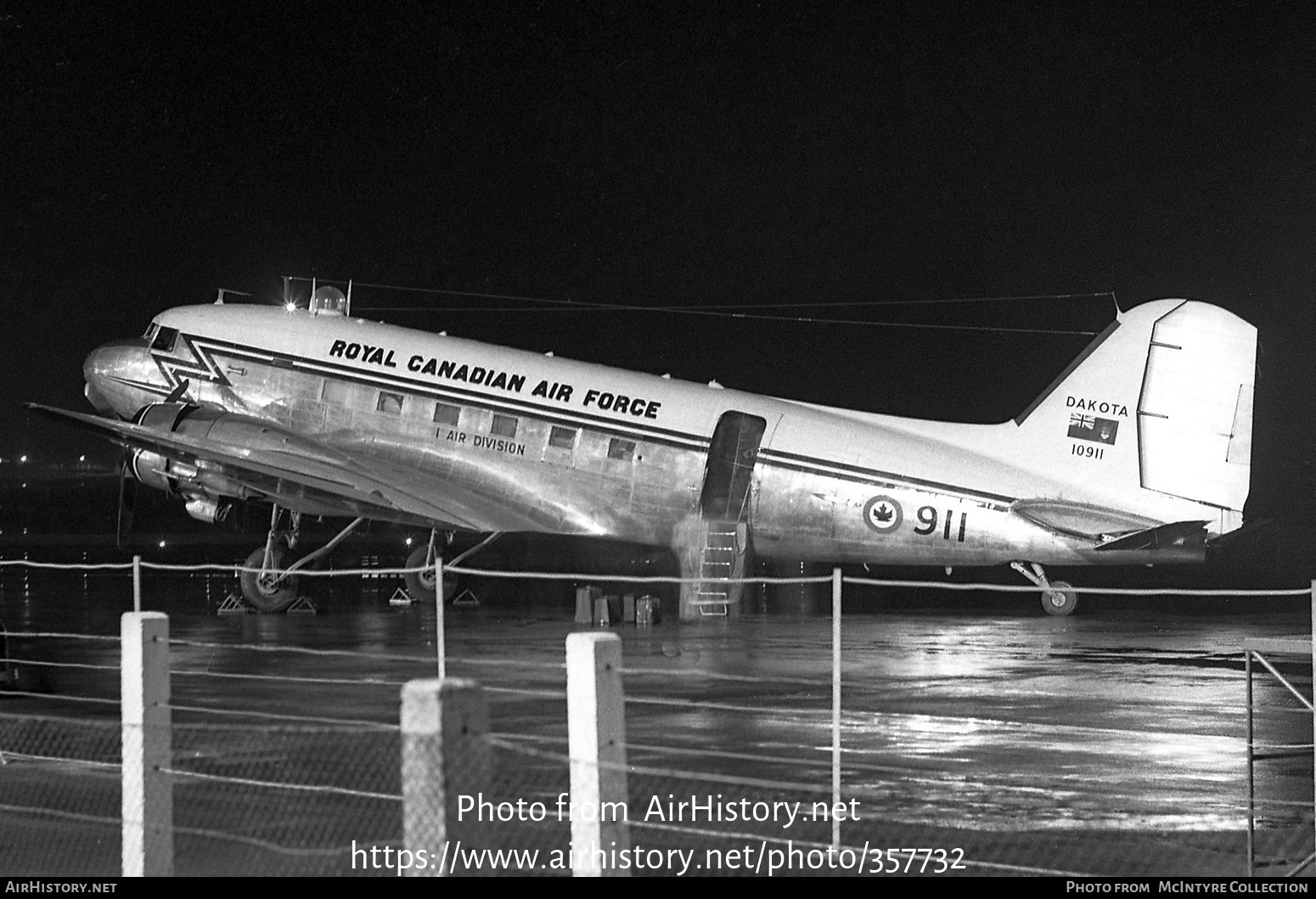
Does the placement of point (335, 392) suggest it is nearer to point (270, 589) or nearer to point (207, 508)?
point (207, 508)

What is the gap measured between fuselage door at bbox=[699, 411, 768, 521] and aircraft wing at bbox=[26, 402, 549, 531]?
10.7 feet

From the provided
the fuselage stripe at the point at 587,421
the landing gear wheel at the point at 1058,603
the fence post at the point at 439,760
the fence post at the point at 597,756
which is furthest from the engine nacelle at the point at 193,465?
the fence post at the point at 439,760

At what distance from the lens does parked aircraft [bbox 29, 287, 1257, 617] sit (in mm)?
22703

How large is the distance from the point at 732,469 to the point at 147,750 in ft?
55.7

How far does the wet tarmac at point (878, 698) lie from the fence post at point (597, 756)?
139 centimetres

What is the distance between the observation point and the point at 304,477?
82.5 ft

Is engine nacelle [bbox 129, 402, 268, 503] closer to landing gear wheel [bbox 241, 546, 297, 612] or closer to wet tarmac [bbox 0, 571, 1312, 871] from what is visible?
landing gear wheel [bbox 241, 546, 297, 612]

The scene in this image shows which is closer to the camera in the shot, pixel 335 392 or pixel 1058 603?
pixel 1058 603

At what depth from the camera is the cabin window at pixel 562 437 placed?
1005 inches

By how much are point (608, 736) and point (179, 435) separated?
809 inches

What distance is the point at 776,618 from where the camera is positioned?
2573cm

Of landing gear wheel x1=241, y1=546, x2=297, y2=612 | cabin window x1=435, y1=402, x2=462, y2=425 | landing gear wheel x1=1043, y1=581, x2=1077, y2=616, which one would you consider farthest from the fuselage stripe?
landing gear wheel x1=241, y1=546, x2=297, y2=612

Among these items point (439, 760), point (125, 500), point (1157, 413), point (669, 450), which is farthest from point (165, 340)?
point (439, 760)

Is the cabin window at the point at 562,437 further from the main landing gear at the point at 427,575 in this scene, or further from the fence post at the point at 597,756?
the fence post at the point at 597,756
